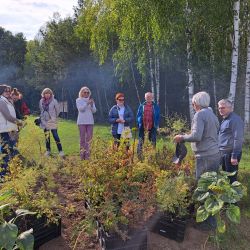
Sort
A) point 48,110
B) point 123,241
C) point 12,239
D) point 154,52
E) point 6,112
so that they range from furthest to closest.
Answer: point 154,52
point 48,110
point 6,112
point 123,241
point 12,239

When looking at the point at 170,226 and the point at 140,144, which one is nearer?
the point at 170,226

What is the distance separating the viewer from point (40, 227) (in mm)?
3387

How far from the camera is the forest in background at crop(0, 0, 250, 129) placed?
405 inches

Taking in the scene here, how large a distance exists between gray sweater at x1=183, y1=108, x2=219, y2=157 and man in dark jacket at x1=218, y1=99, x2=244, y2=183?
0.61 metres

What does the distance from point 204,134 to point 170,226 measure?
1.06 m

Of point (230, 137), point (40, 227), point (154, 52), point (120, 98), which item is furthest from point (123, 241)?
point (154, 52)

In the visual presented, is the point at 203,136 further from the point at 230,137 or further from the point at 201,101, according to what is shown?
the point at 230,137

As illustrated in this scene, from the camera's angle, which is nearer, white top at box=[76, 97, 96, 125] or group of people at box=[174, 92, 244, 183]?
group of people at box=[174, 92, 244, 183]

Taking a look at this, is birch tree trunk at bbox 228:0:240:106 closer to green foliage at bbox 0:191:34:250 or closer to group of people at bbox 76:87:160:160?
group of people at bbox 76:87:160:160

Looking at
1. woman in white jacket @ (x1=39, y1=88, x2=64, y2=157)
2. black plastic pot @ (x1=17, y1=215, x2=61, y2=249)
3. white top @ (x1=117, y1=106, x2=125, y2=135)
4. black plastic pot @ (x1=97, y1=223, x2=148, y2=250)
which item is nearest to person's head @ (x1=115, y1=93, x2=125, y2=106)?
white top @ (x1=117, y1=106, x2=125, y2=135)

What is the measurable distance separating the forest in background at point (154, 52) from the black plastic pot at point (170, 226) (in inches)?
266

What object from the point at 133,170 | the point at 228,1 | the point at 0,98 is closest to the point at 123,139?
the point at 133,170

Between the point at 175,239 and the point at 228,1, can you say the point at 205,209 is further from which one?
the point at 228,1

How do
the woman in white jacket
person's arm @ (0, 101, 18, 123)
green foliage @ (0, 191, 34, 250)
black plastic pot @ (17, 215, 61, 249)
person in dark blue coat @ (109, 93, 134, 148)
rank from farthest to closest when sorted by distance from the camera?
the woman in white jacket
person in dark blue coat @ (109, 93, 134, 148)
person's arm @ (0, 101, 18, 123)
black plastic pot @ (17, 215, 61, 249)
green foliage @ (0, 191, 34, 250)
